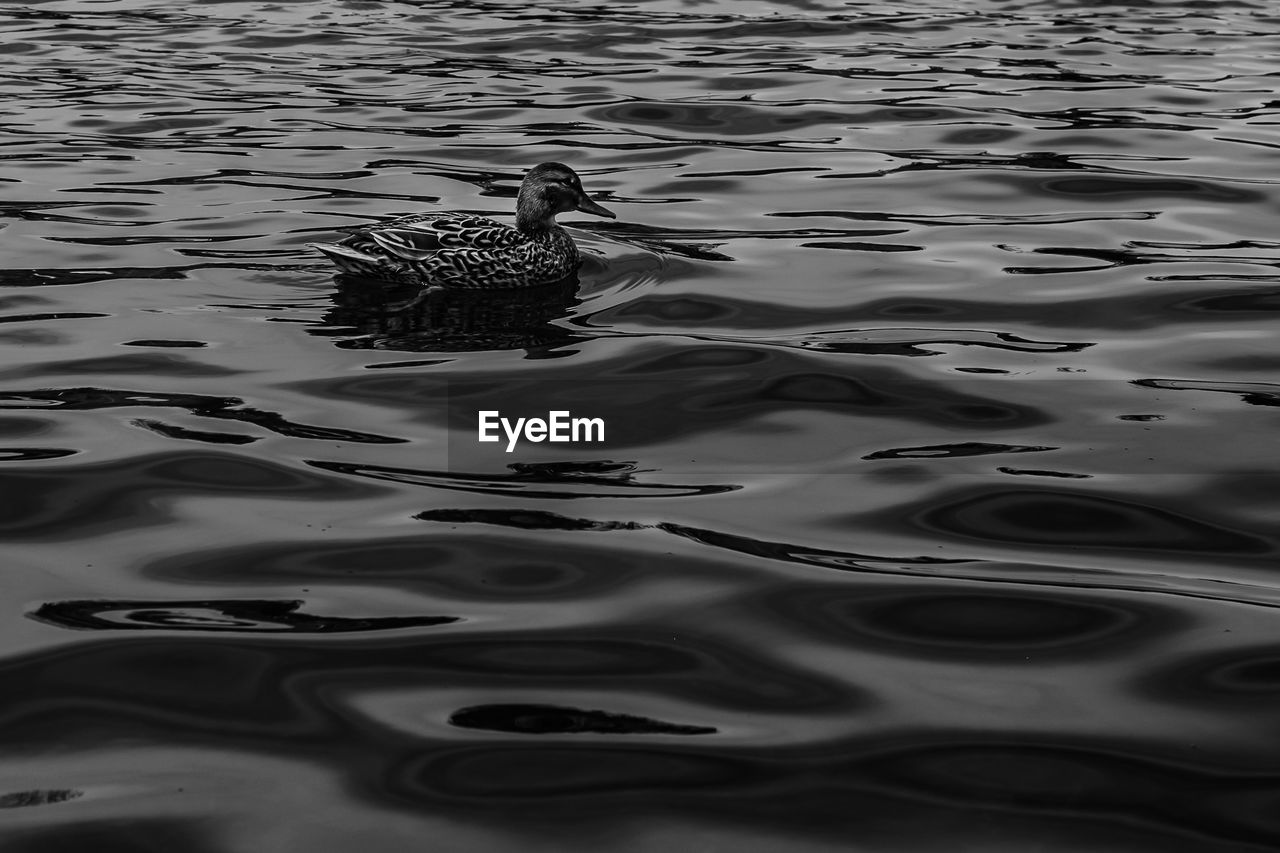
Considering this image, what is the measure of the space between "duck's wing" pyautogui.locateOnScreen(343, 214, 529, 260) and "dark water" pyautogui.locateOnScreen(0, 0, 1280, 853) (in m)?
0.36

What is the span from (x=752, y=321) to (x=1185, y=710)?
17.0 feet

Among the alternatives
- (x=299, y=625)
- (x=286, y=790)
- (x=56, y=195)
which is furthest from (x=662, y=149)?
(x=286, y=790)

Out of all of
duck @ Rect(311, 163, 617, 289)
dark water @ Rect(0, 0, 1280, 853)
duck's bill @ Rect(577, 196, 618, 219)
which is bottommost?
dark water @ Rect(0, 0, 1280, 853)

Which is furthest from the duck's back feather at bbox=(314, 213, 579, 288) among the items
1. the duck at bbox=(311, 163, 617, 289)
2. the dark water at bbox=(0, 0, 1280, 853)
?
the dark water at bbox=(0, 0, 1280, 853)

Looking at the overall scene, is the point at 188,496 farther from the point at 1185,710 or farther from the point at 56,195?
the point at 56,195

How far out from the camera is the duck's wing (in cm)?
1088

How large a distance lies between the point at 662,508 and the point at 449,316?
3.81 m

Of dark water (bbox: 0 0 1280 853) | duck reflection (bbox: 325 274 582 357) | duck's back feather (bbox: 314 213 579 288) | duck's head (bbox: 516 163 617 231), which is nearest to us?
dark water (bbox: 0 0 1280 853)

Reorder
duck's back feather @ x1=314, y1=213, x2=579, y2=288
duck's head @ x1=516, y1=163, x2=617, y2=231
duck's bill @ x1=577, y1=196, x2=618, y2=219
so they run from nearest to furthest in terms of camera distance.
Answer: duck's back feather @ x1=314, y1=213, x2=579, y2=288, duck's head @ x1=516, y1=163, x2=617, y2=231, duck's bill @ x1=577, y1=196, x2=618, y2=219

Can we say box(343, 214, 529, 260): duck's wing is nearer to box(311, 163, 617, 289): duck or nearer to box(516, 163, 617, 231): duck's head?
box(311, 163, 617, 289): duck

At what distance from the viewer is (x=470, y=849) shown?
4.64 meters

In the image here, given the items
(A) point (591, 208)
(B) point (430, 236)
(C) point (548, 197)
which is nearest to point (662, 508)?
(B) point (430, 236)

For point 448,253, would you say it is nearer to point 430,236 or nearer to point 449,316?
point 430,236

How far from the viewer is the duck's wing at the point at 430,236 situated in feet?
35.7
